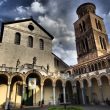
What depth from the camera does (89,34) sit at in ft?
118

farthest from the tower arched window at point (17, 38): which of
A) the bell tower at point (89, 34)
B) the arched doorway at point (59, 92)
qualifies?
the bell tower at point (89, 34)

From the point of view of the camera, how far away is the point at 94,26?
36094 millimetres

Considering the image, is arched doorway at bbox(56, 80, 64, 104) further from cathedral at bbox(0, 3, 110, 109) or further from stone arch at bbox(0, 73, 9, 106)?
stone arch at bbox(0, 73, 9, 106)

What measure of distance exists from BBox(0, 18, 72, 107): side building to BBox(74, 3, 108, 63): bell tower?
303 inches

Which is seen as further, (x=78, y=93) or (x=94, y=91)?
(x=78, y=93)

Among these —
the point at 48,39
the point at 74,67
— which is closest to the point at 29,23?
the point at 48,39

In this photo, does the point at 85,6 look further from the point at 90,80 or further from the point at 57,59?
the point at 90,80

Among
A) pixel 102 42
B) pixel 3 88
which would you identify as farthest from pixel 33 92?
pixel 102 42

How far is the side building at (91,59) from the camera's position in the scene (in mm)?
25297

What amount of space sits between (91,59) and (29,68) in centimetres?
1289

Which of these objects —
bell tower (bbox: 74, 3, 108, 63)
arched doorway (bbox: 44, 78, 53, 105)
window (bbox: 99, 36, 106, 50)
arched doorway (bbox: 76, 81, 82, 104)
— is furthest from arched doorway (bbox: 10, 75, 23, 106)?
window (bbox: 99, 36, 106, 50)

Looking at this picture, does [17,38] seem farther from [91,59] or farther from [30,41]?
[91,59]

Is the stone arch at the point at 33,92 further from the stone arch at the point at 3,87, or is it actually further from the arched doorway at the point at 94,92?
the arched doorway at the point at 94,92

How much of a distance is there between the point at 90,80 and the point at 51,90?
24.9 ft
